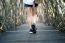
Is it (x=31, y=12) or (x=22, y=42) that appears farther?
(x=31, y=12)

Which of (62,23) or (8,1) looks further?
(8,1)

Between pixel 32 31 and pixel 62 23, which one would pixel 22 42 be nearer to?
pixel 32 31

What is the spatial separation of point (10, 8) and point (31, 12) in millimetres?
8983

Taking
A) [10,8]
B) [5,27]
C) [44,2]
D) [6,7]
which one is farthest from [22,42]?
[44,2]

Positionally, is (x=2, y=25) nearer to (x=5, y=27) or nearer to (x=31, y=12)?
(x=5, y=27)

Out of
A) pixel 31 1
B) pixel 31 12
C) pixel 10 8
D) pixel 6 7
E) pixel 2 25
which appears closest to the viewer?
pixel 31 1

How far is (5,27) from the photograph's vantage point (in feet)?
63.3

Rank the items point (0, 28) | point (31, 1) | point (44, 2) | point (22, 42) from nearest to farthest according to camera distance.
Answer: point (22, 42) → point (31, 1) → point (0, 28) → point (44, 2)

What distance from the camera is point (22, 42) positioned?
34.1 ft

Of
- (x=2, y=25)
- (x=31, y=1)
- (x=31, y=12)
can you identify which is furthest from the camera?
(x=2, y=25)

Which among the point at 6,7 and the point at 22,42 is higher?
the point at 6,7

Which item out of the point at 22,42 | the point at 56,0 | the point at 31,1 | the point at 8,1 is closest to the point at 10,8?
the point at 8,1

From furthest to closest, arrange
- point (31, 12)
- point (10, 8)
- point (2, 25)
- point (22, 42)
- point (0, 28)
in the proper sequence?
point (10, 8)
point (2, 25)
point (0, 28)
point (31, 12)
point (22, 42)

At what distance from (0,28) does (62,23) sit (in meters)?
3.75
